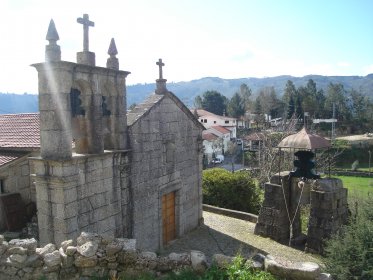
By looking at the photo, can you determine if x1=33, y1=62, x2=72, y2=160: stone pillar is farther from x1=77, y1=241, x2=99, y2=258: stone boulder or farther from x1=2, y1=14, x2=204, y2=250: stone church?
x1=77, y1=241, x2=99, y2=258: stone boulder

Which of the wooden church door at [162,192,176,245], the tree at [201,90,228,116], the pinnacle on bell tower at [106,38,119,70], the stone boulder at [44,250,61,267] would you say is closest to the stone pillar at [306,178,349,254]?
the wooden church door at [162,192,176,245]

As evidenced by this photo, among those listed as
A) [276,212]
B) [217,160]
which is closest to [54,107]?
[276,212]

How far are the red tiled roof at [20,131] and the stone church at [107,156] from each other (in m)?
3.38

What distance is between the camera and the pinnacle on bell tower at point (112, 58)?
31.6 feet

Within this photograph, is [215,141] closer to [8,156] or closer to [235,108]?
[235,108]

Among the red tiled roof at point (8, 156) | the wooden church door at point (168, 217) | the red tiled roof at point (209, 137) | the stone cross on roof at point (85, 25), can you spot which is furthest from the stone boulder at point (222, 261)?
the red tiled roof at point (209, 137)

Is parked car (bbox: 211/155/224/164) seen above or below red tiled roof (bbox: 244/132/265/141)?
below

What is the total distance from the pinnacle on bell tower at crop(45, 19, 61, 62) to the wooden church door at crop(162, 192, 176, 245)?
6.44 metres

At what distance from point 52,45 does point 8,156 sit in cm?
647

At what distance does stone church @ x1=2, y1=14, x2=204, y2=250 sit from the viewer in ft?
26.6

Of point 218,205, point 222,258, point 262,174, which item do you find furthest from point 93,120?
point 262,174

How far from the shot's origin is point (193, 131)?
14.3 meters

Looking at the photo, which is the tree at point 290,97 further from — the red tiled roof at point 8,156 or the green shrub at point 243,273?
the green shrub at point 243,273

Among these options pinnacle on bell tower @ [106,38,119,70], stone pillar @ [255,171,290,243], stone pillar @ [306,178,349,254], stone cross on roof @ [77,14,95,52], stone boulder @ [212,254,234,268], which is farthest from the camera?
stone pillar @ [255,171,290,243]
